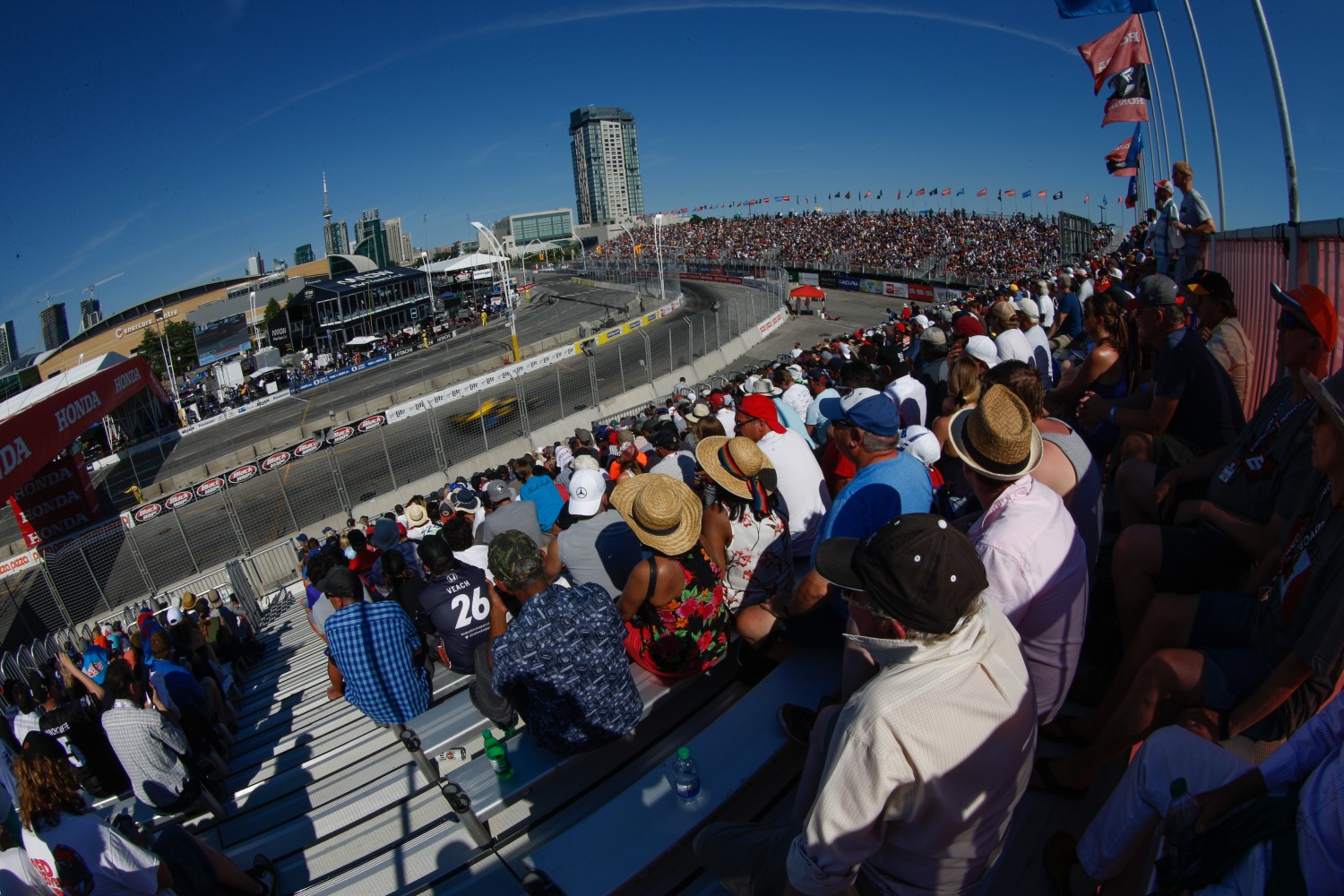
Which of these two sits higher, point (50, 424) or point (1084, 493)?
point (1084, 493)

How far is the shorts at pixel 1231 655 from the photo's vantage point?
2.21m

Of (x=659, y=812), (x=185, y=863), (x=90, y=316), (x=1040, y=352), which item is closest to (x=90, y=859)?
(x=185, y=863)

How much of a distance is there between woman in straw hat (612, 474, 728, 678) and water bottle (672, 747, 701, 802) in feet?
2.60

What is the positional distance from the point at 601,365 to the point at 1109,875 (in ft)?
84.4

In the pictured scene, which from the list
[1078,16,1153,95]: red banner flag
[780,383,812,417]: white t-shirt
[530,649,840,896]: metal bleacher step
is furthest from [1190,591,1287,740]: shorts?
[1078,16,1153,95]: red banner flag

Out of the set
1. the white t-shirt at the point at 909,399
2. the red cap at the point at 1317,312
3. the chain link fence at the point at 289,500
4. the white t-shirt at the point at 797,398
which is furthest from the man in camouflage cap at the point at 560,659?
the chain link fence at the point at 289,500

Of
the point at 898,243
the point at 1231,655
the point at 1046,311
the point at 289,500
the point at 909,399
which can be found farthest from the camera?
the point at 898,243

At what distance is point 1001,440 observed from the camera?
2.58 meters

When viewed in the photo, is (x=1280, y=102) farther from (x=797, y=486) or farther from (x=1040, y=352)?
(x=797, y=486)

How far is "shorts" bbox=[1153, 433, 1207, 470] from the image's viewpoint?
395 centimetres

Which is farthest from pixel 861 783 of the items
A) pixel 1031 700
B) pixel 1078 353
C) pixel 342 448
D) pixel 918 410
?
pixel 342 448

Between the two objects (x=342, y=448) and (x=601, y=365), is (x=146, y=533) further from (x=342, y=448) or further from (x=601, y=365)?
(x=601, y=365)

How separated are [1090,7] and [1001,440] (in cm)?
1200

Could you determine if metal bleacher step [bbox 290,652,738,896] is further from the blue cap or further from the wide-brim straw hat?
the blue cap
